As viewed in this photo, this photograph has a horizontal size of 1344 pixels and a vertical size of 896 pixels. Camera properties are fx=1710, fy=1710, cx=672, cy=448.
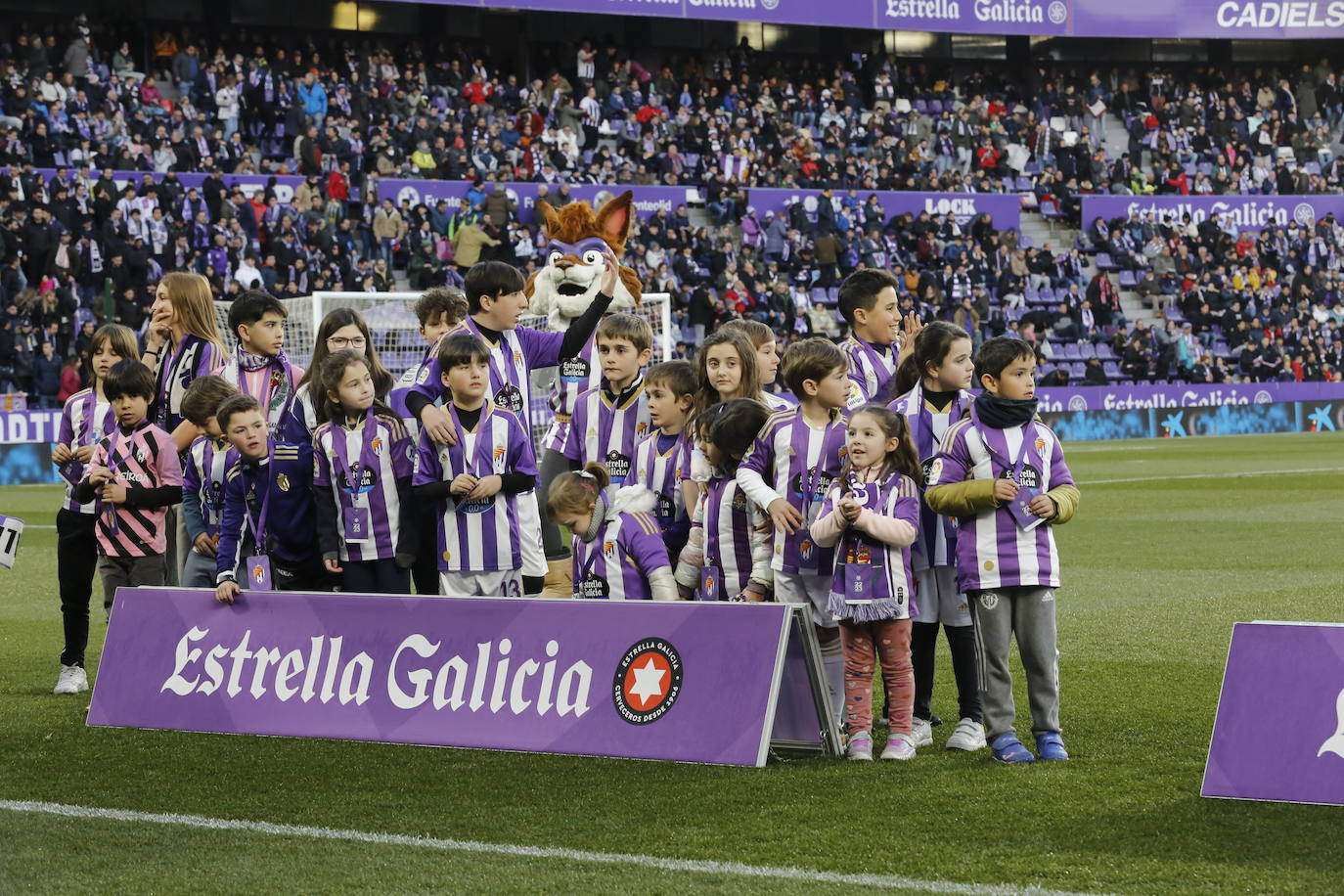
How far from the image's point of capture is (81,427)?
26.2 feet

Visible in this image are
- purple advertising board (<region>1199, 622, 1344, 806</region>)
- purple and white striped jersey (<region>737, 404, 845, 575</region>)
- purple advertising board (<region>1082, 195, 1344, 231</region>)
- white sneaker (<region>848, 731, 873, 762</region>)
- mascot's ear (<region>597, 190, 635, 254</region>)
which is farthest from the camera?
purple advertising board (<region>1082, 195, 1344, 231</region>)

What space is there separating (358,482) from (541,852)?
93.7 inches

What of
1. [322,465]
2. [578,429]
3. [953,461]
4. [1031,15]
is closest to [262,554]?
[322,465]

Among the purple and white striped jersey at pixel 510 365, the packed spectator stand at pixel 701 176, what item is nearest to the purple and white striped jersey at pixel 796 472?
the purple and white striped jersey at pixel 510 365

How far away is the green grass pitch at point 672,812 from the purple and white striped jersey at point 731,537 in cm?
81

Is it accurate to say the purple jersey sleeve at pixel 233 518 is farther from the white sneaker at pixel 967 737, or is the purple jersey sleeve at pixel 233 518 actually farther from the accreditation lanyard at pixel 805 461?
the white sneaker at pixel 967 737

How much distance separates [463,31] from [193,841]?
33.7 m

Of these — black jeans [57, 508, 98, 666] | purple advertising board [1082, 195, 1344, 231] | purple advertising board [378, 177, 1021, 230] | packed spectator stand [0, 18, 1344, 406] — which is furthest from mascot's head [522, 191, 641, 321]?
purple advertising board [1082, 195, 1344, 231]

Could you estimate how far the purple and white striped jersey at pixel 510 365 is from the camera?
23.3ft

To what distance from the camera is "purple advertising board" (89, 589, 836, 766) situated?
5723 mm

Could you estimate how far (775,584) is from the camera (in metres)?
6.31

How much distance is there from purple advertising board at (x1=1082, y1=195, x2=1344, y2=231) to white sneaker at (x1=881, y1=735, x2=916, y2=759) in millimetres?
34197

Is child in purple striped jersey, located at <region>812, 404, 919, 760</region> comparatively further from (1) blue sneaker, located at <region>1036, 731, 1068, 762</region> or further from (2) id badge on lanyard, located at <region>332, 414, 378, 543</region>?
(2) id badge on lanyard, located at <region>332, 414, 378, 543</region>

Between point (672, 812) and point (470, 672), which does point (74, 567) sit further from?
point (672, 812)
